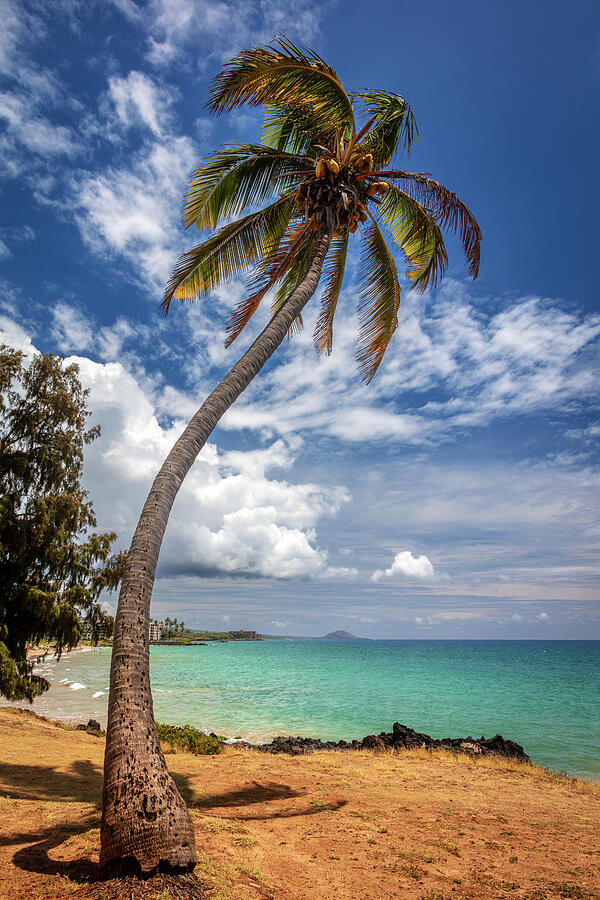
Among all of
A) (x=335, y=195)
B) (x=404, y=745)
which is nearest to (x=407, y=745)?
(x=404, y=745)

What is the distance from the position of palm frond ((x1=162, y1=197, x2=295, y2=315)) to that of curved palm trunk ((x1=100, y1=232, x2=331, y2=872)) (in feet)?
16.3

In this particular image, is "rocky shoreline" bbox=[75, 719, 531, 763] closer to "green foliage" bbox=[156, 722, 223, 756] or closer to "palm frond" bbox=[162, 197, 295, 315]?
"green foliage" bbox=[156, 722, 223, 756]

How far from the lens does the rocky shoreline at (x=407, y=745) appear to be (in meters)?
15.3

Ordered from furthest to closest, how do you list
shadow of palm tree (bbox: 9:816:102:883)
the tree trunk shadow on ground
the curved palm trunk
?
shadow of palm tree (bbox: 9:816:102:883), the curved palm trunk, the tree trunk shadow on ground

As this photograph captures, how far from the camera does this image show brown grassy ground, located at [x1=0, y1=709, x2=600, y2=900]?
15.0ft

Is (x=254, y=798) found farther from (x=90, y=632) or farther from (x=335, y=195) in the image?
(x=335, y=195)

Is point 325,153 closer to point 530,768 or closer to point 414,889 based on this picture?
point 414,889

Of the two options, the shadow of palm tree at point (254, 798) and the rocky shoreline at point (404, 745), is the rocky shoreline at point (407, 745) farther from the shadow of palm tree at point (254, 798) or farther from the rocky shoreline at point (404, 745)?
the shadow of palm tree at point (254, 798)

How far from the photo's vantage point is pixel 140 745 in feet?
13.0

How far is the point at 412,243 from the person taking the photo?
10.6m

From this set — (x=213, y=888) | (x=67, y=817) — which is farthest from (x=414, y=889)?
(x=67, y=817)

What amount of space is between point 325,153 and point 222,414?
612cm

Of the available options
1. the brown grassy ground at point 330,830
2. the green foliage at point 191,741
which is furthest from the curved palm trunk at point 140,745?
the green foliage at point 191,741

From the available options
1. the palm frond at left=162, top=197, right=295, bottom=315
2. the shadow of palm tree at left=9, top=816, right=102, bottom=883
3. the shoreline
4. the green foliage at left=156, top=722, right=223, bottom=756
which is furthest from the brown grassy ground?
the palm frond at left=162, top=197, right=295, bottom=315
